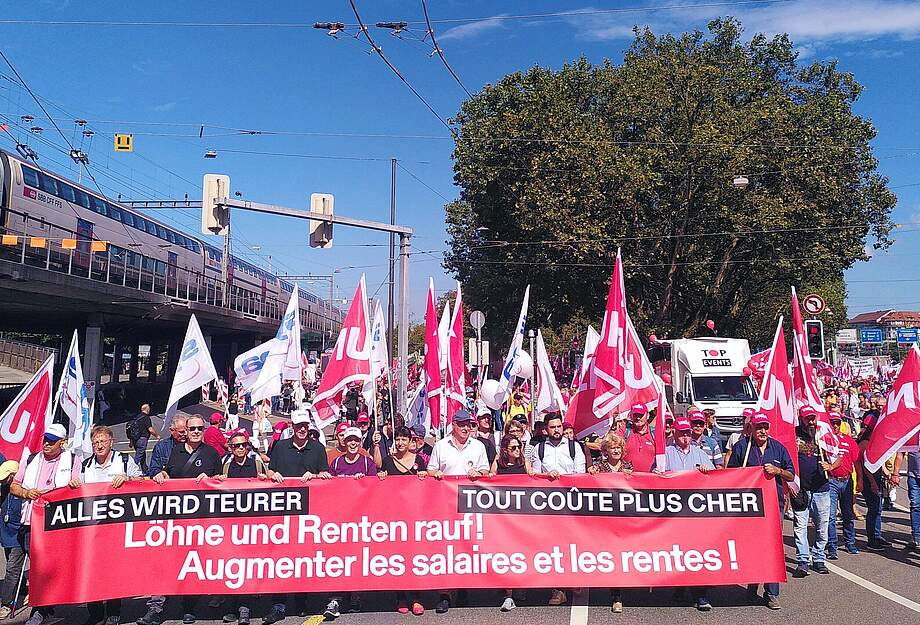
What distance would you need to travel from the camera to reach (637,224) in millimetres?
26453

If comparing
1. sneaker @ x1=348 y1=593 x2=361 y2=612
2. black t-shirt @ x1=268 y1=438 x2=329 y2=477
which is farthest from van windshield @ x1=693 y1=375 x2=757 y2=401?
sneaker @ x1=348 y1=593 x2=361 y2=612

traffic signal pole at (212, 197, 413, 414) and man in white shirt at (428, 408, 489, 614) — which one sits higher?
traffic signal pole at (212, 197, 413, 414)

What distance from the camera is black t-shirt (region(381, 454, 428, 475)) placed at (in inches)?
273

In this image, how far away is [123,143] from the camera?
22.0 metres

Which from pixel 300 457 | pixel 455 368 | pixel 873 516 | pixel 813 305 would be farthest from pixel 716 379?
pixel 300 457

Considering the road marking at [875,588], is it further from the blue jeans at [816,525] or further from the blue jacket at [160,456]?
the blue jacket at [160,456]

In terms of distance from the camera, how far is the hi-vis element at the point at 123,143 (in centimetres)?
2192

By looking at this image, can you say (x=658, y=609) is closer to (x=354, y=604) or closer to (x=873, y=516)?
(x=354, y=604)

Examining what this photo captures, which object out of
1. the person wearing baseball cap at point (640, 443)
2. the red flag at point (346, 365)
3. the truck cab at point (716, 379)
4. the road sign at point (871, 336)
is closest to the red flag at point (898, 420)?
the person wearing baseball cap at point (640, 443)

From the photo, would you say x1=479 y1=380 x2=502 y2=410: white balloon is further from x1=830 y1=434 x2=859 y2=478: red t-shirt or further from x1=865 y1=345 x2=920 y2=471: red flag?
x1=865 y1=345 x2=920 y2=471: red flag

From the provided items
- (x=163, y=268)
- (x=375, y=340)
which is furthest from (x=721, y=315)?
(x=163, y=268)

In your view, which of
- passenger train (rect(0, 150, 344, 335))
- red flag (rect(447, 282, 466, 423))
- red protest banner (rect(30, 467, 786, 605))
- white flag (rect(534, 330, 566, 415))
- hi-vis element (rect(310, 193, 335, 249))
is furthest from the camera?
passenger train (rect(0, 150, 344, 335))

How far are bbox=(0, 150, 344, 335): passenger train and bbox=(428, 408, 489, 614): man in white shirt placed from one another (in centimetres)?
1488

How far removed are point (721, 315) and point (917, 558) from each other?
23886 millimetres
